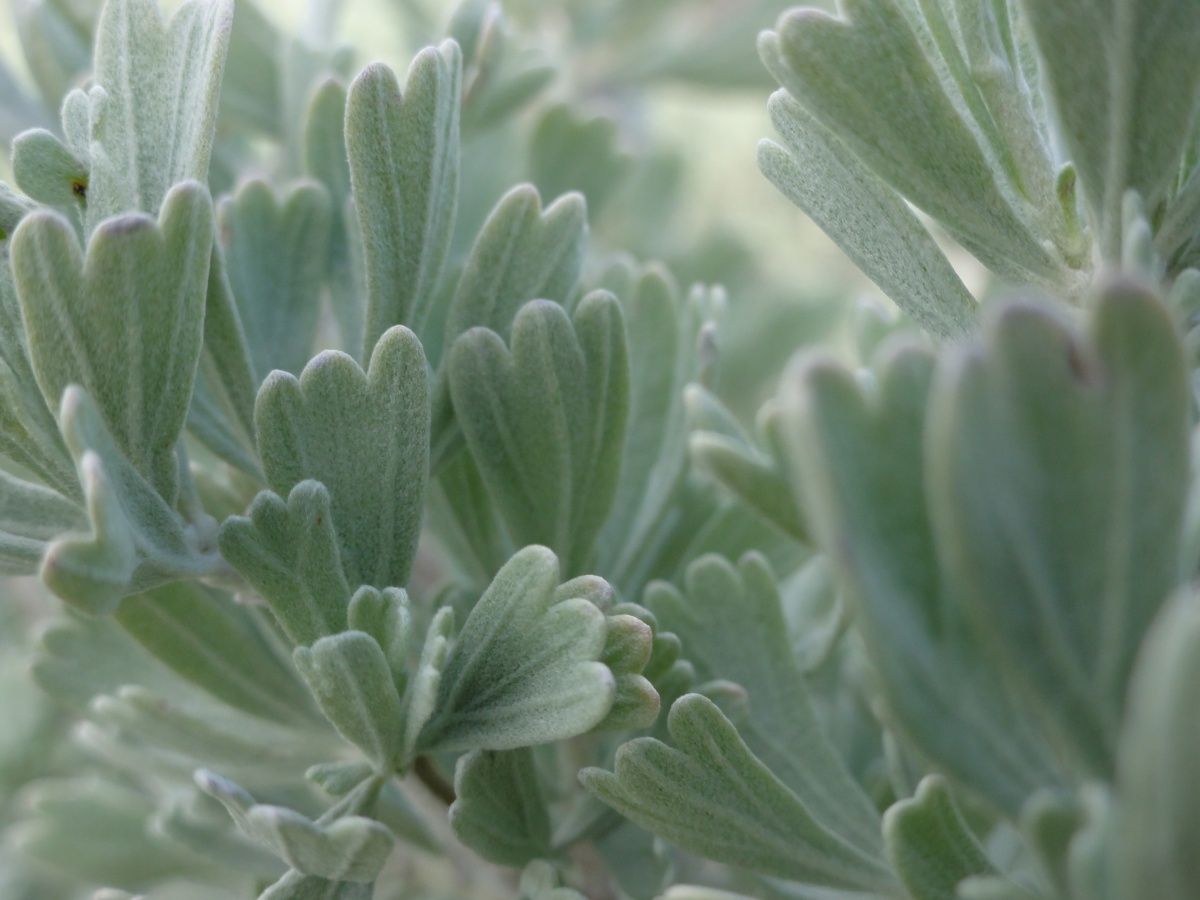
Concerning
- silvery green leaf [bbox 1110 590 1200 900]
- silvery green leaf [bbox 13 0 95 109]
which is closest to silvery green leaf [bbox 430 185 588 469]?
silvery green leaf [bbox 1110 590 1200 900]

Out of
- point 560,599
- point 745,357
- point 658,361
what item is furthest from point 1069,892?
point 745,357

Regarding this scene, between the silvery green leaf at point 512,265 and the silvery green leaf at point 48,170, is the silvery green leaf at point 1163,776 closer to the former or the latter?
the silvery green leaf at point 512,265

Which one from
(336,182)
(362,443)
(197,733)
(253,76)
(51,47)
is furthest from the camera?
(253,76)

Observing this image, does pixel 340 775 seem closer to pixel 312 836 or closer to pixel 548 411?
pixel 312 836

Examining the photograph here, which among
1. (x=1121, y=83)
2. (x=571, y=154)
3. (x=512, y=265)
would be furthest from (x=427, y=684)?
(x=571, y=154)

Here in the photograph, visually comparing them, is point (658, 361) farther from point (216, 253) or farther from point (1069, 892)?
point (1069, 892)

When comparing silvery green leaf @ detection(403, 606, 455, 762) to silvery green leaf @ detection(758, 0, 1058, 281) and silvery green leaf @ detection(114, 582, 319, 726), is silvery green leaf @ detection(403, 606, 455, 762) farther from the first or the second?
silvery green leaf @ detection(758, 0, 1058, 281)
